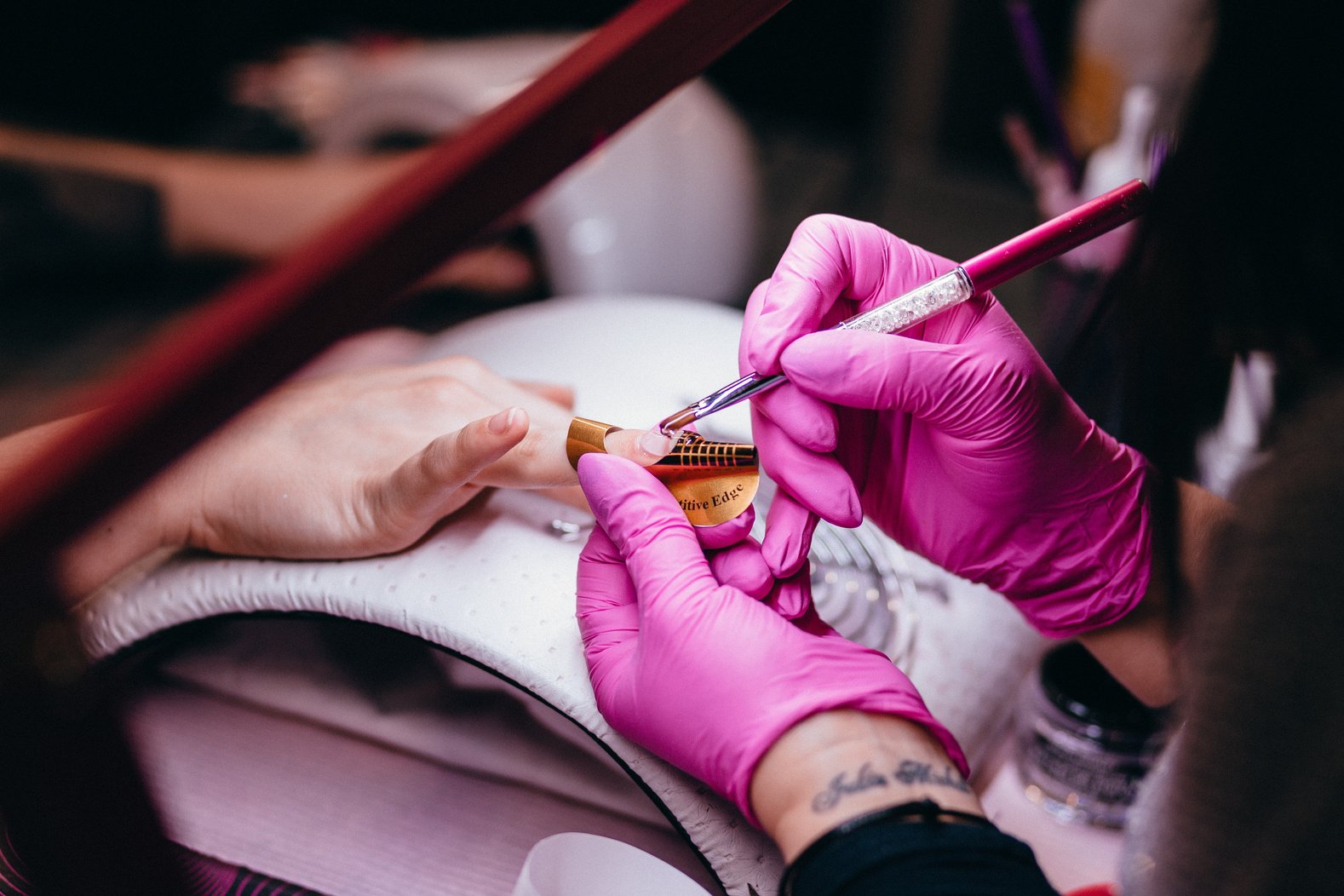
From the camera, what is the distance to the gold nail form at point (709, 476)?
0.59 metres

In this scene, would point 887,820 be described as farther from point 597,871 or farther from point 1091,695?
point 1091,695

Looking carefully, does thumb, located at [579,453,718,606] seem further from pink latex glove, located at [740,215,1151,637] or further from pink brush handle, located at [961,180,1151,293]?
pink brush handle, located at [961,180,1151,293]

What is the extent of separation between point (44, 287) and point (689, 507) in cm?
166

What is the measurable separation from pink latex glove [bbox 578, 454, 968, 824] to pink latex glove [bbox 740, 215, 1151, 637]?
0.06 m

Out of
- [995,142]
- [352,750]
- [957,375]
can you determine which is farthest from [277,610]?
[995,142]

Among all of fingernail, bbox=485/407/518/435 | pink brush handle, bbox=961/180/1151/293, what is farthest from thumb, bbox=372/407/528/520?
pink brush handle, bbox=961/180/1151/293

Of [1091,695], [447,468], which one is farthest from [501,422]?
[1091,695]

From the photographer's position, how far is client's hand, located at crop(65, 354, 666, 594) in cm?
66

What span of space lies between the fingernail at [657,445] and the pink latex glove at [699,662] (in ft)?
0.05

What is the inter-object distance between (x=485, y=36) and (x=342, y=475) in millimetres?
2216

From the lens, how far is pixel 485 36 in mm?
2564

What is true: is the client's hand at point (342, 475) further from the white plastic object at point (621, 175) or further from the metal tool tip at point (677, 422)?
the white plastic object at point (621, 175)

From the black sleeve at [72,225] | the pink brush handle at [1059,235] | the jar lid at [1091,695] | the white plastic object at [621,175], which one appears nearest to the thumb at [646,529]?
the pink brush handle at [1059,235]

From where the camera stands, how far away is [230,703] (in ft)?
2.63
